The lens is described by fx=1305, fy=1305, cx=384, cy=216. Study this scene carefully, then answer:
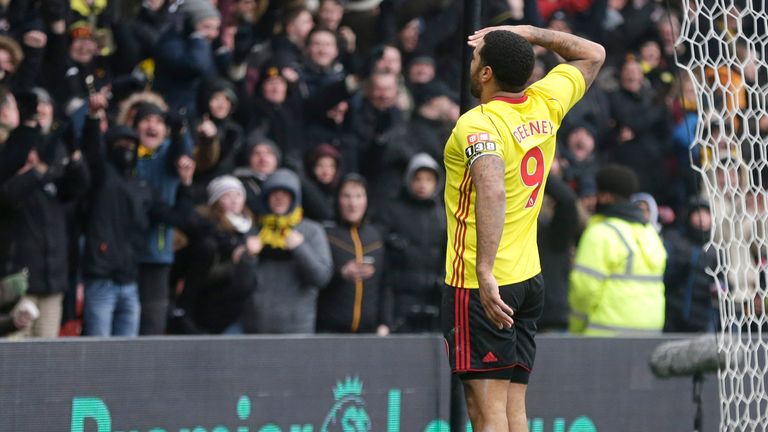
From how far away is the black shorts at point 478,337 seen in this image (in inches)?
221

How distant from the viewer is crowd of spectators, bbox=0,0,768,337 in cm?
818

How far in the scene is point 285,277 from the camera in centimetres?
881

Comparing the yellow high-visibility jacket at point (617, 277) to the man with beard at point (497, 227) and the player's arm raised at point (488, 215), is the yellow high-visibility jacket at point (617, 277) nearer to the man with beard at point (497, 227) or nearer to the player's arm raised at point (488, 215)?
the man with beard at point (497, 227)

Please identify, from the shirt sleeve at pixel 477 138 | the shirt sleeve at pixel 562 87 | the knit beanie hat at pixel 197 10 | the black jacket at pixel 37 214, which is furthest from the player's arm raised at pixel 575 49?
the knit beanie hat at pixel 197 10

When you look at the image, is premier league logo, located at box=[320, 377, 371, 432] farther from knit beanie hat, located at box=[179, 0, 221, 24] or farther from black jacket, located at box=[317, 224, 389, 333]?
knit beanie hat, located at box=[179, 0, 221, 24]

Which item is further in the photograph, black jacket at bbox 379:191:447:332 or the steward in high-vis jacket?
black jacket at bbox 379:191:447:332

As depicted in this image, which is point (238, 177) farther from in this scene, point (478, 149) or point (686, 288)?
point (686, 288)

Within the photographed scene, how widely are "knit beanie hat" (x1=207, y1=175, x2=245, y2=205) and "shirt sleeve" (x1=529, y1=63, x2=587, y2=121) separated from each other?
3257 mm

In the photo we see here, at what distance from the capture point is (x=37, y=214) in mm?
7992

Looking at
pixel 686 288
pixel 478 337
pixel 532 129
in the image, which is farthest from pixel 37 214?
pixel 686 288

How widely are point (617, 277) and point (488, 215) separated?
4143 mm

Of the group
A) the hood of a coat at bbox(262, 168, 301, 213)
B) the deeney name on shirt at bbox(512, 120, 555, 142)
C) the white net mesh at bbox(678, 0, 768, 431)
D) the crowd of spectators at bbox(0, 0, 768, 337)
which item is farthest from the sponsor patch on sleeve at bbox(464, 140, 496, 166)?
the hood of a coat at bbox(262, 168, 301, 213)

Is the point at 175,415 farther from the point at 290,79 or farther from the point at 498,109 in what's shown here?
the point at 290,79

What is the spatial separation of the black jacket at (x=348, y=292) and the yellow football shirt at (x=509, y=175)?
3.39m
